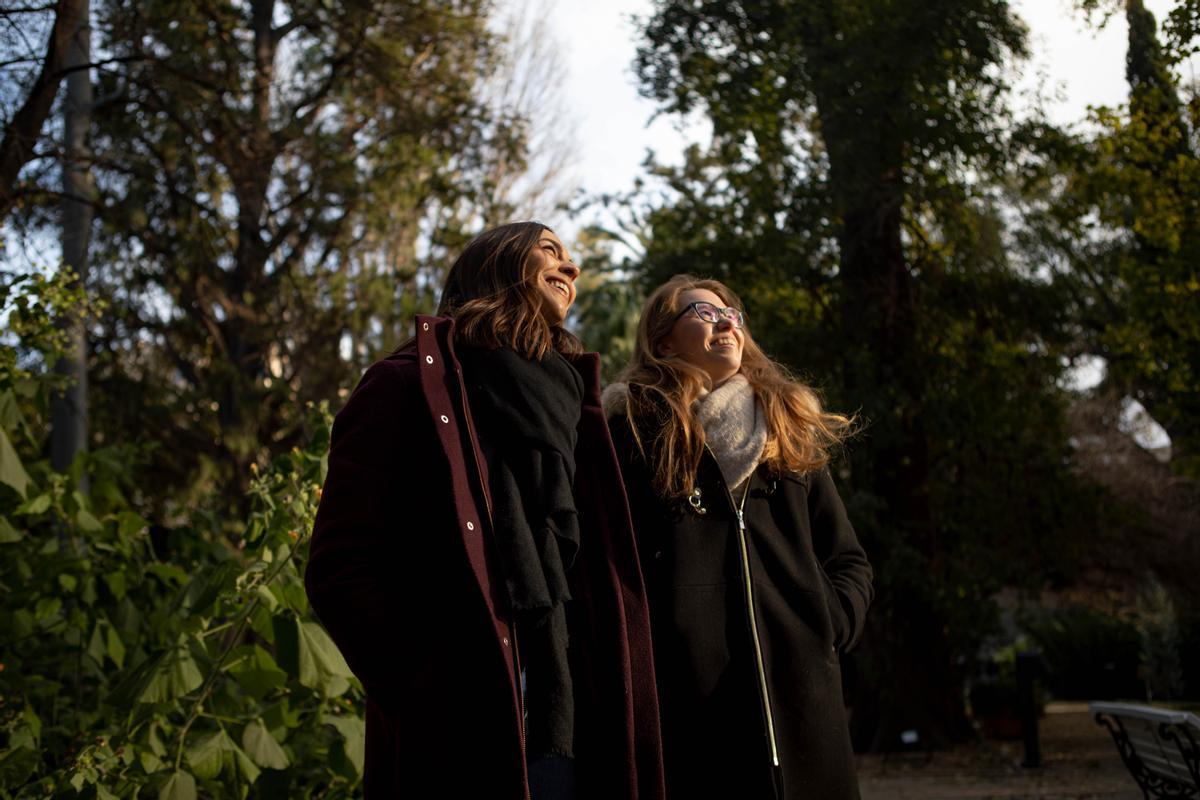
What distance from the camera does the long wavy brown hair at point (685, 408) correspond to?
2.80 metres

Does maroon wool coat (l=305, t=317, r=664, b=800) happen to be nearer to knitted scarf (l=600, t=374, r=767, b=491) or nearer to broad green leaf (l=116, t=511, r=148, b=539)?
knitted scarf (l=600, t=374, r=767, b=491)

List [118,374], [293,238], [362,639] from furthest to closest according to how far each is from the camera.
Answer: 1. [293,238]
2. [118,374]
3. [362,639]

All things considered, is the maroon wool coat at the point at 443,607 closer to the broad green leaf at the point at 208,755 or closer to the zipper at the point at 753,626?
the zipper at the point at 753,626

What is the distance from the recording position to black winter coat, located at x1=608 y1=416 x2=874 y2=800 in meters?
2.59

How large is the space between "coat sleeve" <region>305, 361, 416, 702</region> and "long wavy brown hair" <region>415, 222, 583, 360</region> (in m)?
0.21

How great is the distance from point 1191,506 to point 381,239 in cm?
1427

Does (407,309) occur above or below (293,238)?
below

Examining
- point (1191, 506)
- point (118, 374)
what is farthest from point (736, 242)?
point (1191, 506)

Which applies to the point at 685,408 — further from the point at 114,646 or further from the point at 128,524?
the point at 128,524

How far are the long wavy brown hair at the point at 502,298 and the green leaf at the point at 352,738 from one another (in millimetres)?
1551

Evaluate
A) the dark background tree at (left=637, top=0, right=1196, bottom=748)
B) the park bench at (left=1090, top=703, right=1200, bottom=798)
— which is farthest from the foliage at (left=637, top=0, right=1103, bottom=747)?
the park bench at (left=1090, top=703, right=1200, bottom=798)

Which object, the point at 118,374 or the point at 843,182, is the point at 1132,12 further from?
the point at 118,374

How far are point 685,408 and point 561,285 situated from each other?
513 mm

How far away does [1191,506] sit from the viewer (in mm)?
20219
